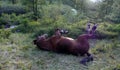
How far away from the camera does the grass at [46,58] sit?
5.12 metres

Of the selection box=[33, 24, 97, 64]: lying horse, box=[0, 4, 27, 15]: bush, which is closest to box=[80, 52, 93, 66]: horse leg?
box=[33, 24, 97, 64]: lying horse

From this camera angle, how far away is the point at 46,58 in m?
5.64

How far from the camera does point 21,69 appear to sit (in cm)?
486

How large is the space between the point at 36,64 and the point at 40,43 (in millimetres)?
1166

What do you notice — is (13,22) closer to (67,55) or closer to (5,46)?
(5,46)

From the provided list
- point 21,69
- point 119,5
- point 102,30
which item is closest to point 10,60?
point 21,69

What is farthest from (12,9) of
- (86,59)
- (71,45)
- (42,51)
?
(86,59)

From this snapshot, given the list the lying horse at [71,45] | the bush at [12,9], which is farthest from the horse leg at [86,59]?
the bush at [12,9]

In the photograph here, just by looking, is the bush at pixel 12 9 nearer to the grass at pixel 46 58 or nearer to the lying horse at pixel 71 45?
the grass at pixel 46 58

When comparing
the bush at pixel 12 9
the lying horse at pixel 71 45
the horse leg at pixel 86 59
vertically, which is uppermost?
the lying horse at pixel 71 45

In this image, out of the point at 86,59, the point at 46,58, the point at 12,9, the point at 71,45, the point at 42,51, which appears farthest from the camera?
the point at 12,9

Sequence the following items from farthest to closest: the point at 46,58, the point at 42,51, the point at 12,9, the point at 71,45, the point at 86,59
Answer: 1. the point at 12,9
2. the point at 42,51
3. the point at 71,45
4. the point at 46,58
5. the point at 86,59

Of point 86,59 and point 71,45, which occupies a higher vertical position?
point 71,45

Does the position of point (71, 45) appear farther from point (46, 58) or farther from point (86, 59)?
point (46, 58)
